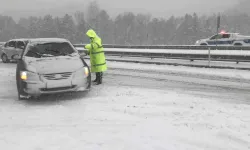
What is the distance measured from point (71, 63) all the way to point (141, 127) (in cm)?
330

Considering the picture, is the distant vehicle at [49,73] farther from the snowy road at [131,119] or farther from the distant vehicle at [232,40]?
the distant vehicle at [232,40]

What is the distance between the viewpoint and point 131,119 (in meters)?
6.09

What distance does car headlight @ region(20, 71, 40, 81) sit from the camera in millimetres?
7414

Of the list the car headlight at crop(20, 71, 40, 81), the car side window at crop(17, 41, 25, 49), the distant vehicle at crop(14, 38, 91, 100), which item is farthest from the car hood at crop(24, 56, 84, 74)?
the car side window at crop(17, 41, 25, 49)

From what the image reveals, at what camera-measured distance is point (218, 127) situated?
5.56 m

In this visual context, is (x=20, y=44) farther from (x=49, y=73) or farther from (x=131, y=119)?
(x=131, y=119)

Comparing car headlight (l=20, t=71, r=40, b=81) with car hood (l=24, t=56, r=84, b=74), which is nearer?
car headlight (l=20, t=71, r=40, b=81)

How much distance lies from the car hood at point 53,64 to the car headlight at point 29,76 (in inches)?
4.4

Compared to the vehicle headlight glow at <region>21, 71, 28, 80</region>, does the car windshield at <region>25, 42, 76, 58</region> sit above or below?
above

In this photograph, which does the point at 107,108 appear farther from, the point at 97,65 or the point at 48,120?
the point at 97,65

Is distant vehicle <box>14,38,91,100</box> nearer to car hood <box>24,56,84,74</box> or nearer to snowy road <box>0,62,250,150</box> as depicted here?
car hood <box>24,56,84,74</box>

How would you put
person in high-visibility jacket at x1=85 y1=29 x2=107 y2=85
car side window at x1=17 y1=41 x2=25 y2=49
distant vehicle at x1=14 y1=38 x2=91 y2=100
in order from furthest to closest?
1. car side window at x1=17 y1=41 x2=25 y2=49
2. person in high-visibility jacket at x1=85 y1=29 x2=107 y2=85
3. distant vehicle at x1=14 y1=38 x2=91 y2=100

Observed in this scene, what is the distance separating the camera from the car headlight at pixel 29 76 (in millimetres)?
7414

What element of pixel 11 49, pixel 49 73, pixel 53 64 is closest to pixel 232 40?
pixel 11 49
